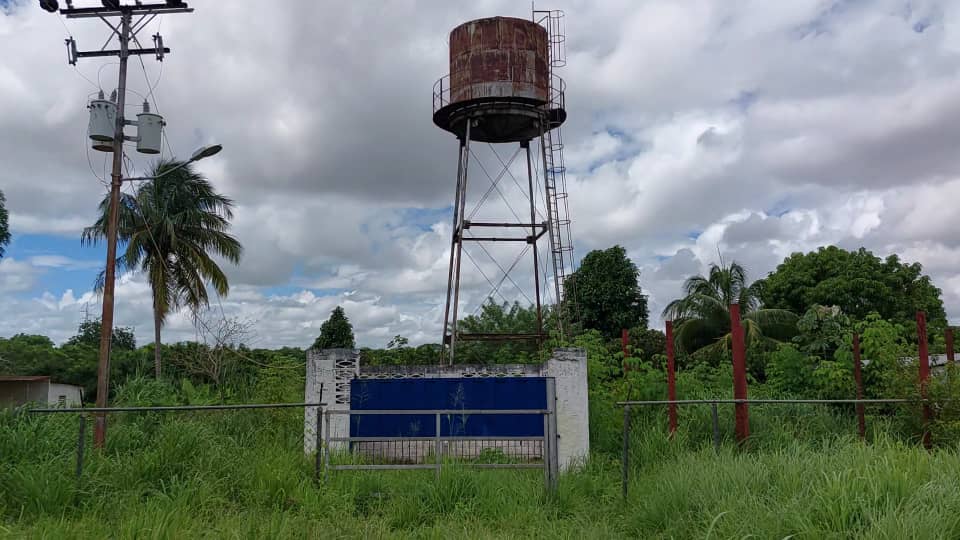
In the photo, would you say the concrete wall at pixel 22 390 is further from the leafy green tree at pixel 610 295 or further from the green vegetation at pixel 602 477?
the leafy green tree at pixel 610 295

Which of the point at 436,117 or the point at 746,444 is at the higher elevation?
the point at 436,117

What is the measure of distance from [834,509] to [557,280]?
486 inches

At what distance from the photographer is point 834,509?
622 cm

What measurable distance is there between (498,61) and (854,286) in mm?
21624

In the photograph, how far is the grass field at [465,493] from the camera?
6453 millimetres

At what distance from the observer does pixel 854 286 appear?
106ft

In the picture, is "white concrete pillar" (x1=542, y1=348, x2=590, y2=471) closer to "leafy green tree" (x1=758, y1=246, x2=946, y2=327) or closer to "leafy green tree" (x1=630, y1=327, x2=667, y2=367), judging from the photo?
"leafy green tree" (x1=630, y1=327, x2=667, y2=367)

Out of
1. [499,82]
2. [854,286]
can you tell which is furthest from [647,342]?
[499,82]

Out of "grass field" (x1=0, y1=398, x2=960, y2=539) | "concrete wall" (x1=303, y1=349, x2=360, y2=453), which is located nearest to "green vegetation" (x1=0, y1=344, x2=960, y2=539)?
"grass field" (x1=0, y1=398, x2=960, y2=539)

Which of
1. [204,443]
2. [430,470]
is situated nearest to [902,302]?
[430,470]

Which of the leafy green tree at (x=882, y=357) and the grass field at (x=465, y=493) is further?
the leafy green tree at (x=882, y=357)

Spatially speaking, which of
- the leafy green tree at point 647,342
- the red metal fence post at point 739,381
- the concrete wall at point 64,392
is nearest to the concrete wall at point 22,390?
the concrete wall at point 64,392

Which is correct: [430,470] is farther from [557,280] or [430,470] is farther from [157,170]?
[157,170]

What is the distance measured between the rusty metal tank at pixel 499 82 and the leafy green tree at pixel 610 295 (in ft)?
55.6
